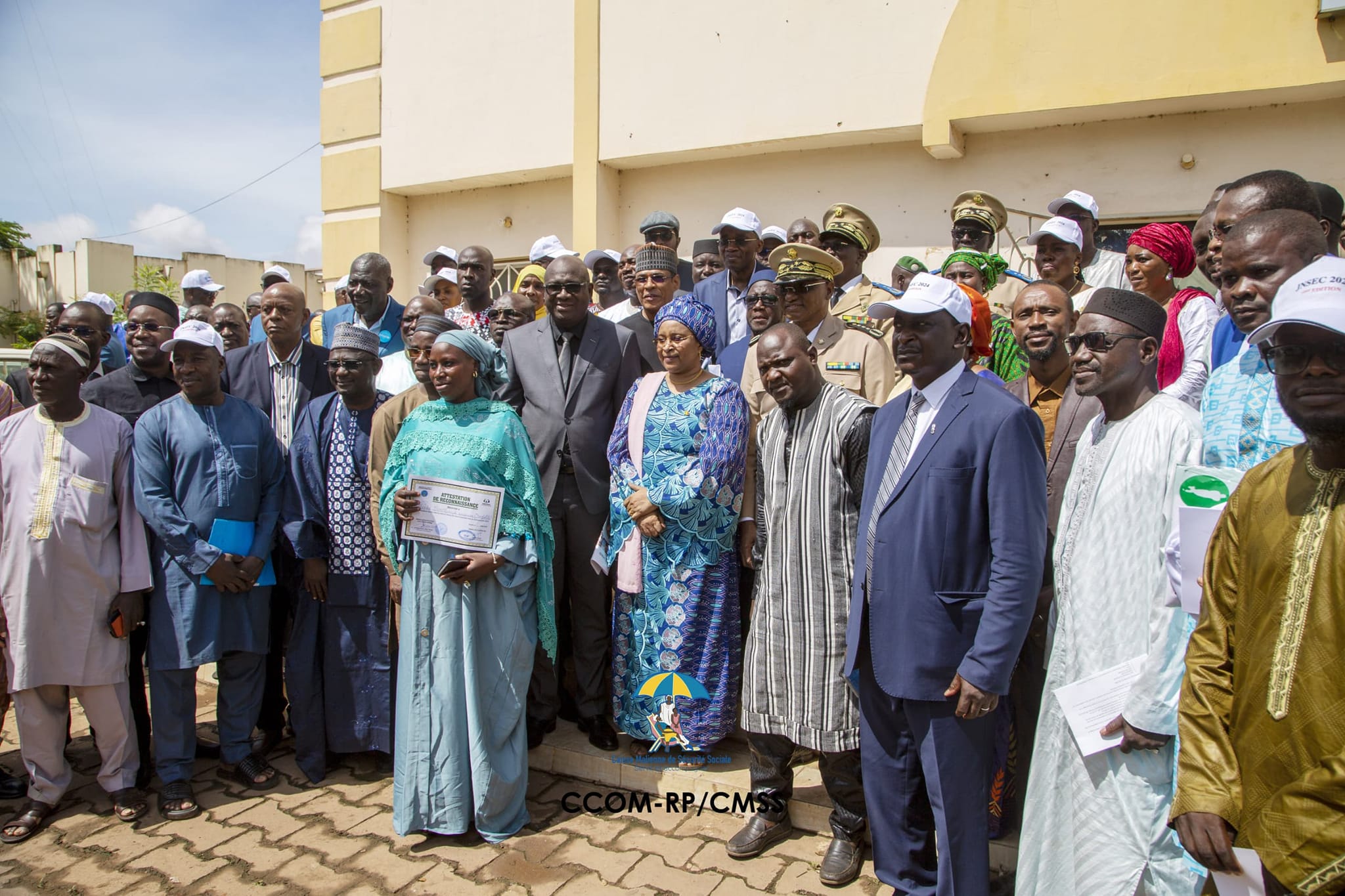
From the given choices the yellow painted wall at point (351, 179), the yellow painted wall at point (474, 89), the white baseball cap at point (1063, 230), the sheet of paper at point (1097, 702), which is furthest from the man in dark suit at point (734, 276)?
the yellow painted wall at point (351, 179)

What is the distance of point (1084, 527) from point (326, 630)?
3.70m

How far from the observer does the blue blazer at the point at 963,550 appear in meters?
2.79

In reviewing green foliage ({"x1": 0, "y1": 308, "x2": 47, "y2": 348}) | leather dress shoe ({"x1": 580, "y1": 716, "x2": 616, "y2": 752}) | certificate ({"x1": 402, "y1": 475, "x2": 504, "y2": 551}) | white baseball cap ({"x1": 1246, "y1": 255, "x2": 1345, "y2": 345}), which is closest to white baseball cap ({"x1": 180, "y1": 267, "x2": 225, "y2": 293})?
certificate ({"x1": 402, "y1": 475, "x2": 504, "y2": 551})

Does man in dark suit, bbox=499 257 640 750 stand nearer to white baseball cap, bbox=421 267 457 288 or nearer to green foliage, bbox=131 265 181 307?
white baseball cap, bbox=421 267 457 288

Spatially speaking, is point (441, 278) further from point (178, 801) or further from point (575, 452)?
point (178, 801)

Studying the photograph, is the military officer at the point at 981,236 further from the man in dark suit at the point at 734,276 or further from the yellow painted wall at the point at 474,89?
the yellow painted wall at the point at 474,89

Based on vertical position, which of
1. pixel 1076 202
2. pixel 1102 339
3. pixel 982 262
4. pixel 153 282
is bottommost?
pixel 1102 339

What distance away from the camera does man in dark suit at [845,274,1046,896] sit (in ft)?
9.20

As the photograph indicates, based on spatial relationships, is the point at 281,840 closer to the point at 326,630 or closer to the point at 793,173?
the point at 326,630

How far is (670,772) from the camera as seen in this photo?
4.25 metres

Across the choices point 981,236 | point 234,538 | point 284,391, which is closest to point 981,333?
point 981,236

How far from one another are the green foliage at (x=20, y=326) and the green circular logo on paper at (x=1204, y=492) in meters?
28.9

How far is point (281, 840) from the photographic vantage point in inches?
157

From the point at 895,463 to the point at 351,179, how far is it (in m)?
10.1
